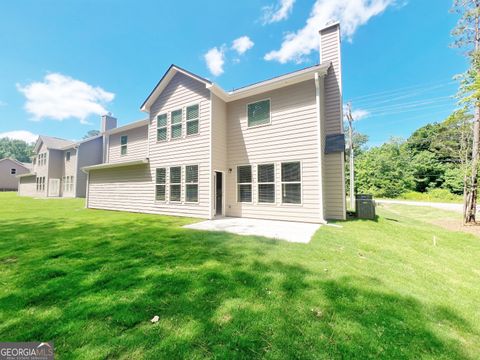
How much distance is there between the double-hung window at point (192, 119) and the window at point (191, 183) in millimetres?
1696

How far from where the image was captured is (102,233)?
228 inches

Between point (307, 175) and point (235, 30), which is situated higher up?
point (235, 30)

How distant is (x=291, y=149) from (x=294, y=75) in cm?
291

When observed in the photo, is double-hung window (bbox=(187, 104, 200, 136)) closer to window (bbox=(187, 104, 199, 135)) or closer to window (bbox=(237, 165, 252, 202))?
window (bbox=(187, 104, 199, 135))

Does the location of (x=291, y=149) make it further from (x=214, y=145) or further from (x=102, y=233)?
(x=102, y=233)

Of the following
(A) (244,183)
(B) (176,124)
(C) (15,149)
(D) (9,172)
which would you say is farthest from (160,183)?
(C) (15,149)

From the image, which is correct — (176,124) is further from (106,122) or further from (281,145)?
(106,122)

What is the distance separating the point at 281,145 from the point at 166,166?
5772 mm

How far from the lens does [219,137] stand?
8.99 m

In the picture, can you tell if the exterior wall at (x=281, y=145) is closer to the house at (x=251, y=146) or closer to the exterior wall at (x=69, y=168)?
the house at (x=251, y=146)

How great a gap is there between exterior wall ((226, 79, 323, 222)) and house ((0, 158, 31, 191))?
49.1 m

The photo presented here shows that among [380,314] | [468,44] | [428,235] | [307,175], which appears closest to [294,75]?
[307,175]

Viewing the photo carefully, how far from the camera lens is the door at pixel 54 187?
21.9 metres

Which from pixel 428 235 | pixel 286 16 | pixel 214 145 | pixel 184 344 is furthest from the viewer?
pixel 286 16
